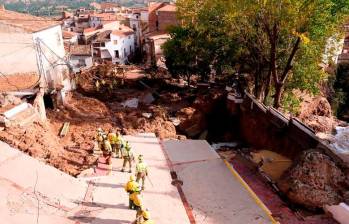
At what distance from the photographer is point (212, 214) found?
13.1 m

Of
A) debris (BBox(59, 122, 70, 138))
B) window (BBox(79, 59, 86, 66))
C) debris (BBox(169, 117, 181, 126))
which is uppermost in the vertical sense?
debris (BBox(59, 122, 70, 138))

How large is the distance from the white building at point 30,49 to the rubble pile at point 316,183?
52.8 ft

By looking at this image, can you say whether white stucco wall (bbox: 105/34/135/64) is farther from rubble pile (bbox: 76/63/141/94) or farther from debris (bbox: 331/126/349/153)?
debris (bbox: 331/126/349/153)

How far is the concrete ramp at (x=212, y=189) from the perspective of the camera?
13.0m

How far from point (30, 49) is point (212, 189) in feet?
47.0

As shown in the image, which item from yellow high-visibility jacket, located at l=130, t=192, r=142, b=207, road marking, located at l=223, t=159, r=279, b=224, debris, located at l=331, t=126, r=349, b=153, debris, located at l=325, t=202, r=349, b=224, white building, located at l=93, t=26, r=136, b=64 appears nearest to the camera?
yellow high-visibility jacket, located at l=130, t=192, r=142, b=207

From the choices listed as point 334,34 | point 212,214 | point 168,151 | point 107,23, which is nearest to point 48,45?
point 168,151

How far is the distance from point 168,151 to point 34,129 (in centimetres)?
674

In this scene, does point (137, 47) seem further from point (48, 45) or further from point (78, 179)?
point (78, 179)

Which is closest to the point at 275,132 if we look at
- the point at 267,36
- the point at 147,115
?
the point at 267,36

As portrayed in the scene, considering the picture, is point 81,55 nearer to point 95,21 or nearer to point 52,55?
point 52,55

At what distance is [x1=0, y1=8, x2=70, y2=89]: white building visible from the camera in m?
20.8

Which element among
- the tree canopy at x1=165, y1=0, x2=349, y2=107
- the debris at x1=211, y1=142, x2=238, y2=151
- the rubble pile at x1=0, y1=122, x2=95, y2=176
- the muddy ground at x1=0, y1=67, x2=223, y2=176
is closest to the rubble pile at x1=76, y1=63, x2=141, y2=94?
the muddy ground at x1=0, y1=67, x2=223, y2=176

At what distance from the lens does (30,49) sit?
2134 centimetres
